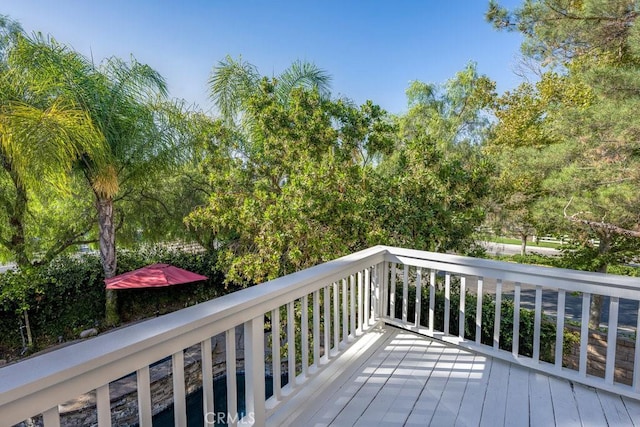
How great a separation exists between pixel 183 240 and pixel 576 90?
35.9 feet

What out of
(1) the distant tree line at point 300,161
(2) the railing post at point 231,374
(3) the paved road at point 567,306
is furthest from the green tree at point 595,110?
(2) the railing post at point 231,374

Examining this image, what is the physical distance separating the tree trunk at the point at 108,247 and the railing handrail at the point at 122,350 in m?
7.03

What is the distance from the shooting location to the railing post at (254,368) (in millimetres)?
1565

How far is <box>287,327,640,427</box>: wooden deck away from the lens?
6.20 ft

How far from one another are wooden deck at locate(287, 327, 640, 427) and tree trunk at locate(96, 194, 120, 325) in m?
6.85

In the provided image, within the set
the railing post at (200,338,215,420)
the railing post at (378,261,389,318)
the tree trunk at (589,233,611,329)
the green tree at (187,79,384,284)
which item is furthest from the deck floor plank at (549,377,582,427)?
the tree trunk at (589,233,611,329)

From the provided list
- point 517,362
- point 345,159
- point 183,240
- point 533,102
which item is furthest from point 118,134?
point 533,102

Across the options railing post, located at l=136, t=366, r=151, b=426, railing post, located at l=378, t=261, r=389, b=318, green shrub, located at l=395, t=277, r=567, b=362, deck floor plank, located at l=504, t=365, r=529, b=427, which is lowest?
green shrub, located at l=395, t=277, r=567, b=362

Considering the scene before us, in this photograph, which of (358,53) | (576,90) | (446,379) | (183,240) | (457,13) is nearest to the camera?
(446,379)

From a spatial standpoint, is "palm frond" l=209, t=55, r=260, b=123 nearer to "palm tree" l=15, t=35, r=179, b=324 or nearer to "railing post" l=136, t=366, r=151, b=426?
"palm tree" l=15, t=35, r=179, b=324

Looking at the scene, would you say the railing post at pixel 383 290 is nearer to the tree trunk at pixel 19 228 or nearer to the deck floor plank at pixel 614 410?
the deck floor plank at pixel 614 410

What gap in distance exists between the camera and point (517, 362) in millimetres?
2416

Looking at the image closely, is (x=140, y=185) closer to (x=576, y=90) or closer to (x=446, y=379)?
(x=446, y=379)

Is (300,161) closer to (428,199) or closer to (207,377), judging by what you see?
(428,199)
